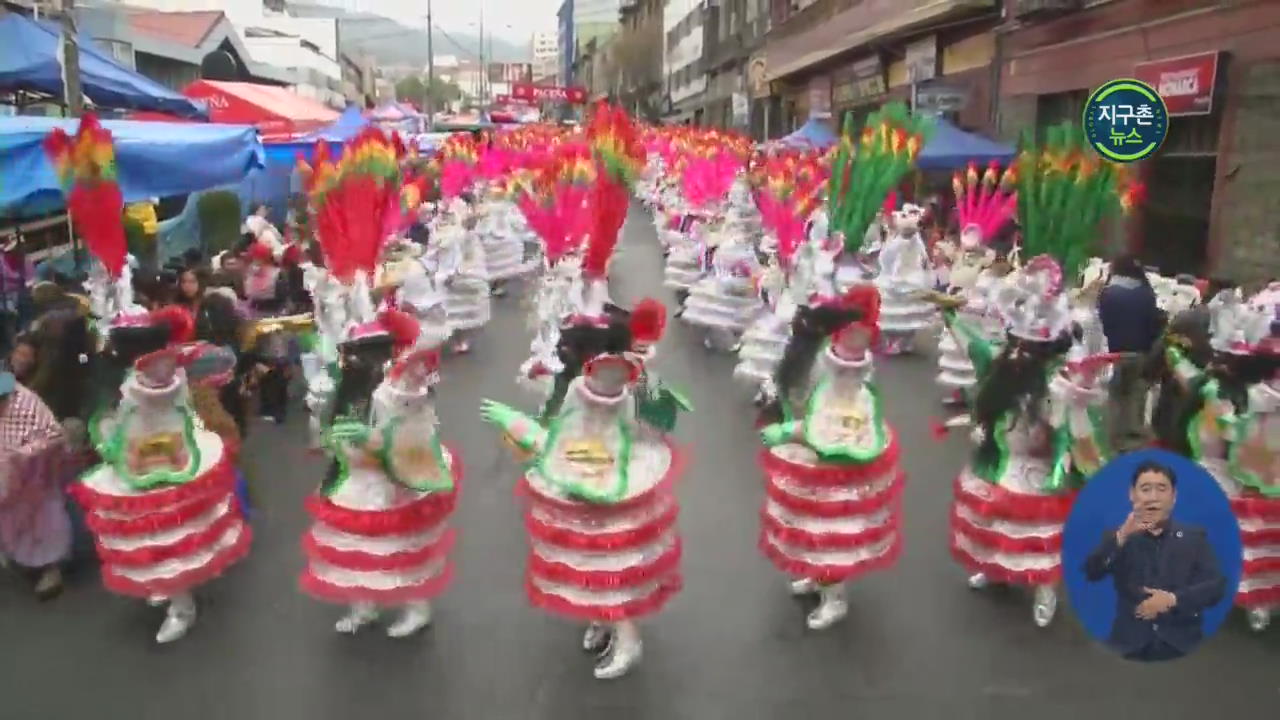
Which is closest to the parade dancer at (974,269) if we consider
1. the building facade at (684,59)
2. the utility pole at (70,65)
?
the utility pole at (70,65)

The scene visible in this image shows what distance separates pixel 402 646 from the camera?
4.73 meters

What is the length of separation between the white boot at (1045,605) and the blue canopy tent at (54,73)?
8082mm

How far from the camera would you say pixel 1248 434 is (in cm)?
471

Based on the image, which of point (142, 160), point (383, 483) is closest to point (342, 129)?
point (142, 160)

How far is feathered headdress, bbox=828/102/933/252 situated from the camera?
Result: 25.7 ft

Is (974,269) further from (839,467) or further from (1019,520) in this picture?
(839,467)

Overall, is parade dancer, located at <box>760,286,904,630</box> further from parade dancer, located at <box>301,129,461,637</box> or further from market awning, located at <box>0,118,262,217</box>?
market awning, located at <box>0,118,262,217</box>

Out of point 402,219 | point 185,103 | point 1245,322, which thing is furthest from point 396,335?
point 185,103

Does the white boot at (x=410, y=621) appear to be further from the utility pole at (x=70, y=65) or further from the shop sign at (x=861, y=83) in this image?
the shop sign at (x=861, y=83)

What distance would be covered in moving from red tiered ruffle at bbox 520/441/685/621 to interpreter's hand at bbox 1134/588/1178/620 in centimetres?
185

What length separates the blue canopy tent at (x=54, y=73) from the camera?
8.82 meters

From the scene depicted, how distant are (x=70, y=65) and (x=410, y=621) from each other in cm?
584

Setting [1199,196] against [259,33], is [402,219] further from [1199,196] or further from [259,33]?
[259,33]
